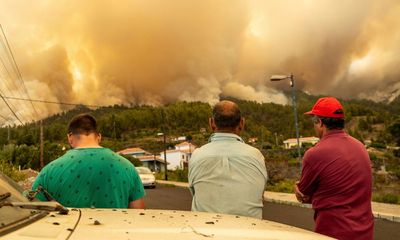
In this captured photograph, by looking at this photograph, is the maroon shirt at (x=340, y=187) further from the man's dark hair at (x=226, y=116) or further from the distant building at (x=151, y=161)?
the distant building at (x=151, y=161)

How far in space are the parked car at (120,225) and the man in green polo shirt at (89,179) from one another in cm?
73

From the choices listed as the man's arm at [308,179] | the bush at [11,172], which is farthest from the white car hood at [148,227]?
the bush at [11,172]

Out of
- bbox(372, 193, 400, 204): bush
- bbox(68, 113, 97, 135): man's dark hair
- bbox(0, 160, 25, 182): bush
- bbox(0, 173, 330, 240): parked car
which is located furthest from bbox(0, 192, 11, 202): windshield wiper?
bbox(0, 160, 25, 182): bush

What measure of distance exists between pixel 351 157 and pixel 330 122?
0.31 m

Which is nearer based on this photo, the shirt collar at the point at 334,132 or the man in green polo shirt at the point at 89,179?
the man in green polo shirt at the point at 89,179

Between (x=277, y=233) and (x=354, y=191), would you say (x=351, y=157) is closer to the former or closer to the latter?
(x=354, y=191)

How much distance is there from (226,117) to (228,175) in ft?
1.47

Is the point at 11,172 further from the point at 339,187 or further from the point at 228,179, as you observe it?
the point at 339,187

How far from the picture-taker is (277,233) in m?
1.98

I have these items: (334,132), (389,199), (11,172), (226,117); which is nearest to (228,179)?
(226,117)

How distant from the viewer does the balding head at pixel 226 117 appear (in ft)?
10.9

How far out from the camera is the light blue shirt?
304 centimetres

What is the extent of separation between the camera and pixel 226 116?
3.34 meters

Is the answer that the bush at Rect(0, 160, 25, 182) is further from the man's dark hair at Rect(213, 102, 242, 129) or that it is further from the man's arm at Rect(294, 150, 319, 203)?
the man's arm at Rect(294, 150, 319, 203)
